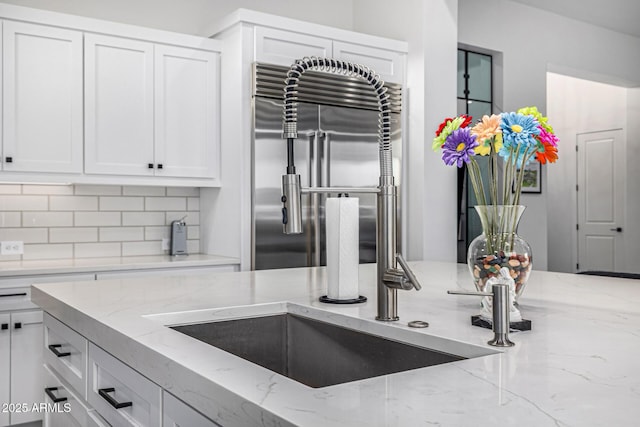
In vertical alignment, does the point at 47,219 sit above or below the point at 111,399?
above

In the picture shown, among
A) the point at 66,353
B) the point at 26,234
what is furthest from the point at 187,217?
the point at 66,353

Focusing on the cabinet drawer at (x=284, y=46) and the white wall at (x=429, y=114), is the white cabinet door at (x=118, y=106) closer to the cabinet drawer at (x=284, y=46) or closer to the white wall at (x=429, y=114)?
the cabinet drawer at (x=284, y=46)

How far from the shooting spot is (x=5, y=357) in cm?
307

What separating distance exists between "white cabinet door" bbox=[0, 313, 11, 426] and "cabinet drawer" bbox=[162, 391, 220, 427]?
232cm

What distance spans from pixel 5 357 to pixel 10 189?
1063 millimetres

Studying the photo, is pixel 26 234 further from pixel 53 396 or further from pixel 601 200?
pixel 601 200

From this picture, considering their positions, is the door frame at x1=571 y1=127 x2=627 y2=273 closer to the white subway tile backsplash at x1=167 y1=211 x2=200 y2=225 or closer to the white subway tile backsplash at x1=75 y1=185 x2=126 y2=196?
the white subway tile backsplash at x1=167 y1=211 x2=200 y2=225

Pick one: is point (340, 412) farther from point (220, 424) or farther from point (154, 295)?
point (154, 295)

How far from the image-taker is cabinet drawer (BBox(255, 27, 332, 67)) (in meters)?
3.88

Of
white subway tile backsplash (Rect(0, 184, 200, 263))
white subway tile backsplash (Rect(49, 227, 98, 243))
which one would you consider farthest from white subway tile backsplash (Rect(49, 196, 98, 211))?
white subway tile backsplash (Rect(49, 227, 98, 243))

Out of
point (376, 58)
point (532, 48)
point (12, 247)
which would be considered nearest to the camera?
point (12, 247)

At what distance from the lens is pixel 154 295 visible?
1.81 m

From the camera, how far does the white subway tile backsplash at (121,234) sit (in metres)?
3.96

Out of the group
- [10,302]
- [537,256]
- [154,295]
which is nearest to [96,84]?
[10,302]
